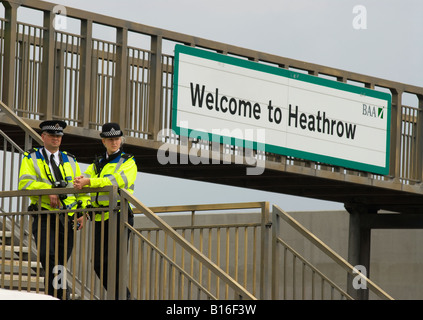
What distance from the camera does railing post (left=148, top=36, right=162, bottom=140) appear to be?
65.2ft

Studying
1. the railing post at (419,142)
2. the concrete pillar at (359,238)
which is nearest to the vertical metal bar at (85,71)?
the railing post at (419,142)

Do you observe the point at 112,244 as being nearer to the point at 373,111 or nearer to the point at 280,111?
the point at 280,111

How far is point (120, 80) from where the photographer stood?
1931cm

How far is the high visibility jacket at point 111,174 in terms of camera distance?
12.7m

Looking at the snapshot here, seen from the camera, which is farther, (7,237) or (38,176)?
(7,237)

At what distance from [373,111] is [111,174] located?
12.0 meters

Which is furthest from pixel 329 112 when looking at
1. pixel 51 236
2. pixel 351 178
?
pixel 51 236

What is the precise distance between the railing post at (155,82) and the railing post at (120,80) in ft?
2.21

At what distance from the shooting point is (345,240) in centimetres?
3164

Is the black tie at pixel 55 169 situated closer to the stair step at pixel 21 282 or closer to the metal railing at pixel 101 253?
the metal railing at pixel 101 253

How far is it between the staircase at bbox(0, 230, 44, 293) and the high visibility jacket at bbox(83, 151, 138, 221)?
89 centimetres

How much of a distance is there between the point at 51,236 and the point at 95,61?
22.8 feet

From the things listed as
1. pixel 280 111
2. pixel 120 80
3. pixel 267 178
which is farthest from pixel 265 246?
pixel 267 178
